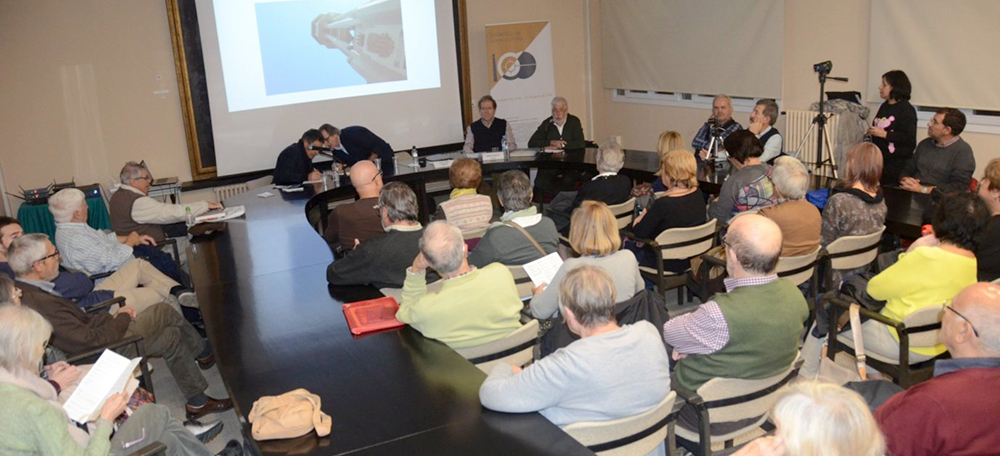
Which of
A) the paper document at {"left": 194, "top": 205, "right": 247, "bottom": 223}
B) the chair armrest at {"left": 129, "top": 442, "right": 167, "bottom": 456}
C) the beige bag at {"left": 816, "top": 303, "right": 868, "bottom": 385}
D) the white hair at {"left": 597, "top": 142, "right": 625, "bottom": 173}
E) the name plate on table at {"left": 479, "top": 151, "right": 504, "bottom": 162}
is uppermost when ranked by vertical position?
the white hair at {"left": 597, "top": 142, "right": 625, "bottom": 173}

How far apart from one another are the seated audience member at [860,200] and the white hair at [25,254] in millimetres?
A: 4146

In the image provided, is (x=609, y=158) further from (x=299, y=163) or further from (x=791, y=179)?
(x=299, y=163)

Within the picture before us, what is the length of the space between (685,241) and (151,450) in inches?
123

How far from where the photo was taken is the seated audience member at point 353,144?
7320 mm

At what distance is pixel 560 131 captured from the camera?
26.5ft

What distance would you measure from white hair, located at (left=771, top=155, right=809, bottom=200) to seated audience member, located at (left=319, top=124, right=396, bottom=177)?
3836 mm

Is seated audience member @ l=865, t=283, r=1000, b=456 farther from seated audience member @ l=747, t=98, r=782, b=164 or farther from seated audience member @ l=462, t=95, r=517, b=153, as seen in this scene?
seated audience member @ l=462, t=95, r=517, b=153

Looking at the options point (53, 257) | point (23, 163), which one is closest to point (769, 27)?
point (53, 257)

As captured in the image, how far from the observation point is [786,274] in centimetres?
413

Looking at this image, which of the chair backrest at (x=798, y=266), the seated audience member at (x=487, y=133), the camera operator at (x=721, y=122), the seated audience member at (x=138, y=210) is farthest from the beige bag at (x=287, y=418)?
the seated audience member at (x=487, y=133)

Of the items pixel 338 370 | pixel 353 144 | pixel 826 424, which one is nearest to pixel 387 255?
pixel 338 370

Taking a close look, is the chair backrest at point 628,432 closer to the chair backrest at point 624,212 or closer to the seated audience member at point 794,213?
the seated audience member at point 794,213

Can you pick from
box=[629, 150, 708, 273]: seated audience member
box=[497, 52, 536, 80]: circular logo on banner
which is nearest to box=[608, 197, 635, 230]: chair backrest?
box=[629, 150, 708, 273]: seated audience member

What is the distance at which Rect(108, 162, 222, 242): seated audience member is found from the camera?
557 cm
